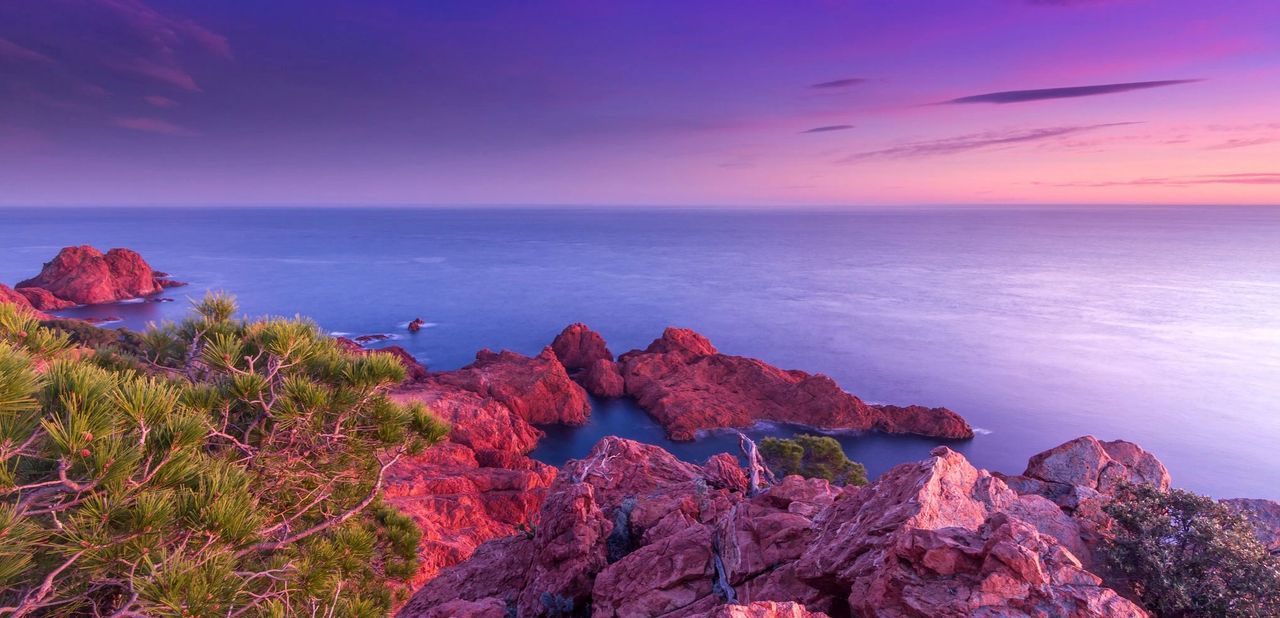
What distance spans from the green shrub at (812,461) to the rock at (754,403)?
13.4 m

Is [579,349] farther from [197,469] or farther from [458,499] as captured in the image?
[197,469]

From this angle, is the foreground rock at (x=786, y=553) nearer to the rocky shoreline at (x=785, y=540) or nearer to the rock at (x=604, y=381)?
the rocky shoreline at (x=785, y=540)

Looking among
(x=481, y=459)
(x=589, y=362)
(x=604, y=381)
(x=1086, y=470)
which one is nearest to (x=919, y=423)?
(x=604, y=381)

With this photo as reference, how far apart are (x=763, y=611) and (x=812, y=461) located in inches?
891

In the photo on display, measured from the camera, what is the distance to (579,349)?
163 ft

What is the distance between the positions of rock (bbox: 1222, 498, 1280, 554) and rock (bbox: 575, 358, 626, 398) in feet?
124

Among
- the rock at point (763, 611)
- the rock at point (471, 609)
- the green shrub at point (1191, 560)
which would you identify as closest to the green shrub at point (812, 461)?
the rock at point (471, 609)

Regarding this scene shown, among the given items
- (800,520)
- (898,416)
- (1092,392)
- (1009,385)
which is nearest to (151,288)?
(898,416)

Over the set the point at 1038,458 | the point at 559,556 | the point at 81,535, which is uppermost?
the point at 81,535

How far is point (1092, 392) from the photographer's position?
2136 inches

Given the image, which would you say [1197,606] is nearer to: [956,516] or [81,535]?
[956,516]

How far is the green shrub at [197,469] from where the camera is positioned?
4.35 m

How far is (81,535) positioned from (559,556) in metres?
6.22

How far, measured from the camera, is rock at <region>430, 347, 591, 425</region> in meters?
37.7
